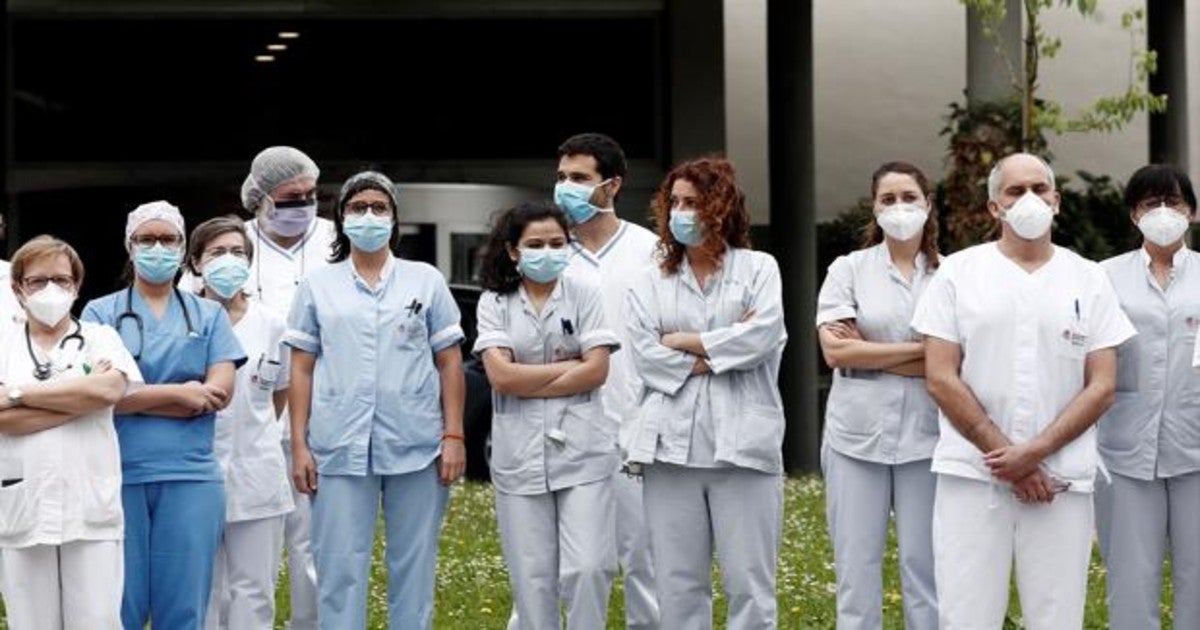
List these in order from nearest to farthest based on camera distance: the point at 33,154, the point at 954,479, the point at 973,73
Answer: the point at 954,479
the point at 973,73
the point at 33,154

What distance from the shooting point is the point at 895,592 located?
460 inches

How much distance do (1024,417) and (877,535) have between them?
41.7 inches

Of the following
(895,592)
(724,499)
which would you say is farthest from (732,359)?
(895,592)

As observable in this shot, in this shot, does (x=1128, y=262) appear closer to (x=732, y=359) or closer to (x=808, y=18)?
(x=732, y=359)

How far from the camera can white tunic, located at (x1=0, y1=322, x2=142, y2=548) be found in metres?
8.27

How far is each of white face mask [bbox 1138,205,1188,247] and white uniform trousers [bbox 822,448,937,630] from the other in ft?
4.07

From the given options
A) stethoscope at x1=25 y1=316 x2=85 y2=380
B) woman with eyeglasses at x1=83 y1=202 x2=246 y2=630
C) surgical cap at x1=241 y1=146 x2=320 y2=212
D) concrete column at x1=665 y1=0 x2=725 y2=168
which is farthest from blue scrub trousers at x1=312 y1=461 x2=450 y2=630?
concrete column at x1=665 y1=0 x2=725 y2=168

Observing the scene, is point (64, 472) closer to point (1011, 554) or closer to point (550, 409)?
point (550, 409)

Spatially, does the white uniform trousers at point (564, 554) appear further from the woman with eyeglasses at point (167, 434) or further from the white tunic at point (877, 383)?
the woman with eyeglasses at point (167, 434)

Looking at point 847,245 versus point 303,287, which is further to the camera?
point 847,245

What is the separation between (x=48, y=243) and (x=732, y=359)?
2572mm

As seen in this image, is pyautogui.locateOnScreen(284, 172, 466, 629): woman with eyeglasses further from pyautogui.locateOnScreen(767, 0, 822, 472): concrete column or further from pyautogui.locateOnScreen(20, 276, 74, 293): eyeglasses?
pyautogui.locateOnScreen(767, 0, 822, 472): concrete column

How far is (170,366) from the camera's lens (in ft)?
28.9

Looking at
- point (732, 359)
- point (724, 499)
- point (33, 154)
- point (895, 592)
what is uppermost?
point (33, 154)
